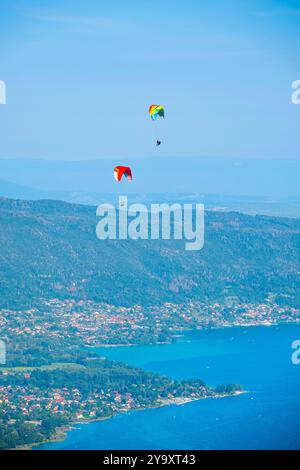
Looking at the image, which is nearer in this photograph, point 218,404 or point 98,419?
point 98,419

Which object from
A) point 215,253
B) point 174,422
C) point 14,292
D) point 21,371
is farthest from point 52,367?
point 215,253

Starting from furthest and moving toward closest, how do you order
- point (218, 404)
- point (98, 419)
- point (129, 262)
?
point (129, 262)
point (218, 404)
point (98, 419)

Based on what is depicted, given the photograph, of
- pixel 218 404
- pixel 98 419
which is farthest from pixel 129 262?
pixel 98 419

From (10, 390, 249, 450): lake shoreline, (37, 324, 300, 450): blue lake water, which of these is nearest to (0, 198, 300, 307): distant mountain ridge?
(37, 324, 300, 450): blue lake water

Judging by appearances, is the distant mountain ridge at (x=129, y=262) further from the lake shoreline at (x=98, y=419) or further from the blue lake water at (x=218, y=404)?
the lake shoreline at (x=98, y=419)

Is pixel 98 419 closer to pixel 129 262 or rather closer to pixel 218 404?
pixel 218 404

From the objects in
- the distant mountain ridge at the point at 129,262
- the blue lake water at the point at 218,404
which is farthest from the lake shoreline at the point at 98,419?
the distant mountain ridge at the point at 129,262
